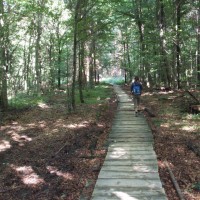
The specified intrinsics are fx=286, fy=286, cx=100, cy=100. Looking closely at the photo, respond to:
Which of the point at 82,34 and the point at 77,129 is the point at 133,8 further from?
the point at 77,129

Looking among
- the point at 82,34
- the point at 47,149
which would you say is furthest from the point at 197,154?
the point at 82,34

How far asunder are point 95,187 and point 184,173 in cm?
262

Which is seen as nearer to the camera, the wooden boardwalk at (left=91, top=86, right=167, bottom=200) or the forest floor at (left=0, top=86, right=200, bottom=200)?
the wooden boardwalk at (left=91, top=86, right=167, bottom=200)

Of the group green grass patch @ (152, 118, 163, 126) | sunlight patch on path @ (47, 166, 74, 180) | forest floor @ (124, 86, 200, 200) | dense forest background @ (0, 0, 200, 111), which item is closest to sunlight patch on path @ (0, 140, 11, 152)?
sunlight patch on path @ (47, 166, 74, 180)

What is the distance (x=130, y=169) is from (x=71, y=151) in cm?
291

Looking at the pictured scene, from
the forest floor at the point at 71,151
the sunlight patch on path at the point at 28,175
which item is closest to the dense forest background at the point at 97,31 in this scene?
the forest floor at the point at 71,151

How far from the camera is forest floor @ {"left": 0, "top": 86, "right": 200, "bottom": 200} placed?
287 inches

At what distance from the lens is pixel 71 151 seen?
10.4 metres

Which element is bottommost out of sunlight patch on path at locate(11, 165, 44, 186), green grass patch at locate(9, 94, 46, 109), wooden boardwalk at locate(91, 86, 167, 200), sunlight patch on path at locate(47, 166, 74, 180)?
sunlight patch on path at locate(11, 165, 44, 186)

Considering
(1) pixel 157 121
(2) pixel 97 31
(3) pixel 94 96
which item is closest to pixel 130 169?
(1) pixel 157 121

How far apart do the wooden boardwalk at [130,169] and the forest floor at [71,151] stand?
256mm

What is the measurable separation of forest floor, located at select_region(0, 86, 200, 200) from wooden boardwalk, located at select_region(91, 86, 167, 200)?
256 millimetres

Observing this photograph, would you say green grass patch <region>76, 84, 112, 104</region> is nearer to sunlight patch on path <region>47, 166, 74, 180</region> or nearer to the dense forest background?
the dense forest background

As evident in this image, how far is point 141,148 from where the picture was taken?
1027 centimetres
